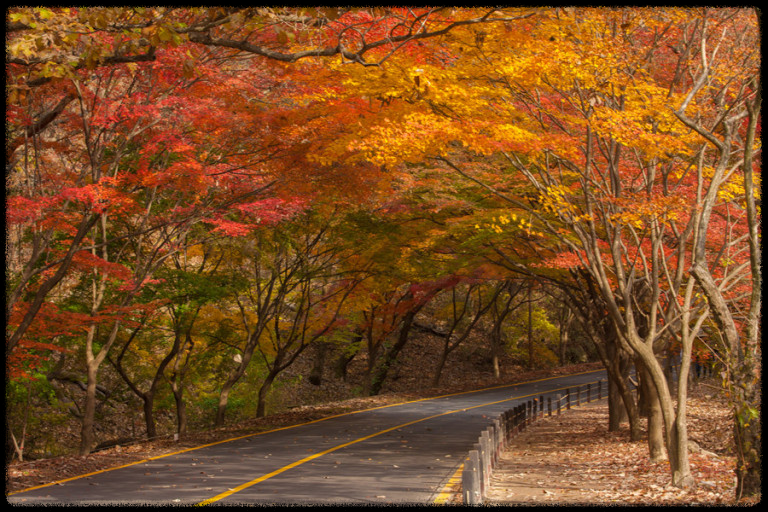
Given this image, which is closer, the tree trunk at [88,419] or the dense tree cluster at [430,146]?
the dense tree cluster at [430,146]

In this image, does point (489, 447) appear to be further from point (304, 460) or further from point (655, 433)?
point (304, 460)

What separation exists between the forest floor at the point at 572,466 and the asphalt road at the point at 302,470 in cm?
98

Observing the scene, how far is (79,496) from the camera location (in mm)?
10117

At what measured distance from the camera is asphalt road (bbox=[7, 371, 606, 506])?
1005 centimetres

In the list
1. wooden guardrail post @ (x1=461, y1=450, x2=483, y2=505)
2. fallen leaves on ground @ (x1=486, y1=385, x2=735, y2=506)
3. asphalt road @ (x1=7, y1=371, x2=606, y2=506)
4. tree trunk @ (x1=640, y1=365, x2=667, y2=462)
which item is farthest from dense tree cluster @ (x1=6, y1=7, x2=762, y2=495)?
wooden guardrail post @ (x1=461, y1=450, x2=483, y2=505)

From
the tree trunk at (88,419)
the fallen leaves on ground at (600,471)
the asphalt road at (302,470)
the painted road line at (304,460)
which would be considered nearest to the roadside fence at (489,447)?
the fallen leaves on ground at (600,471)

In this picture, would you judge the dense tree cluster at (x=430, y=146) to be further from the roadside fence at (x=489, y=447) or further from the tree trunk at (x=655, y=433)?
the roadside fence at (x=489, y=447)

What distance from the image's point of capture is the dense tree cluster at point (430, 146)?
28.2 ft

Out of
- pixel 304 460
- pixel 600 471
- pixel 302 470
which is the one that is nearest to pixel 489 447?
pixel 600 471

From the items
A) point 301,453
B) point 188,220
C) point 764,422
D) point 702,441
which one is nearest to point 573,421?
point 702,441

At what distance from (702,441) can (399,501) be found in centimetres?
1183

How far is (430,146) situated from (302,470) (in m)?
6.47

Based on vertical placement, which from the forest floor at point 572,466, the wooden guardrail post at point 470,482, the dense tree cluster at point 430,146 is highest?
the dense tree cluster at point 430,146

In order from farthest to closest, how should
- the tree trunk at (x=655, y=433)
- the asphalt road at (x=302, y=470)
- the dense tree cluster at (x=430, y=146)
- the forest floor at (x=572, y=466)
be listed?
the tree trunk at (x=655, y=433), the forest floor at (x=572, y=466), the asphalt road at (x=302, y=470), the dense tree cluster at (x=430, y=146)
